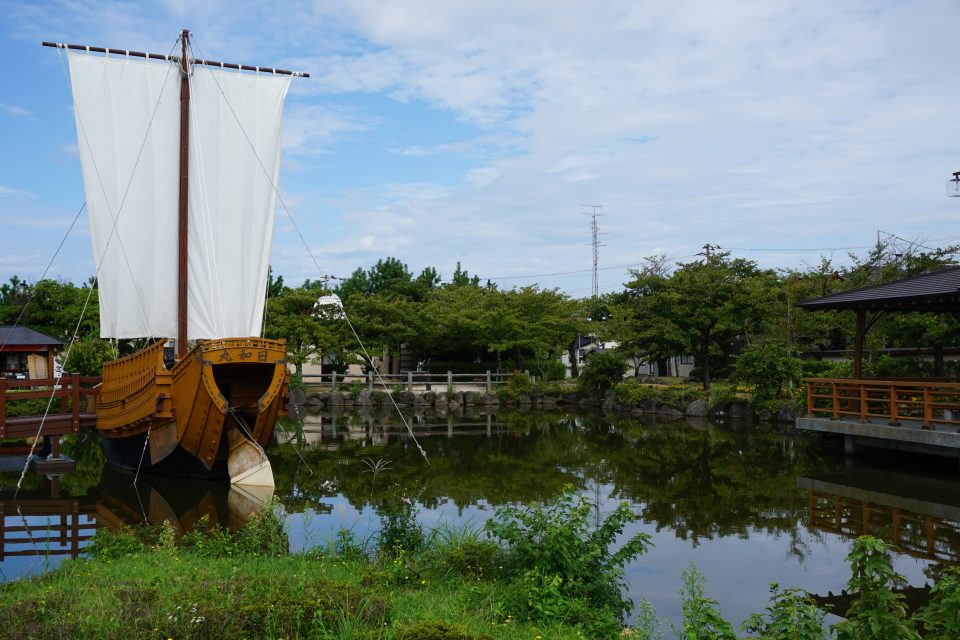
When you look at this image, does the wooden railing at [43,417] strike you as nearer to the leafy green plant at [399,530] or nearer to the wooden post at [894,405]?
the leafy green plant at [399,530]

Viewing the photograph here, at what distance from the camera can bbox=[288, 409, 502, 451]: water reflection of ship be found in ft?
61.4

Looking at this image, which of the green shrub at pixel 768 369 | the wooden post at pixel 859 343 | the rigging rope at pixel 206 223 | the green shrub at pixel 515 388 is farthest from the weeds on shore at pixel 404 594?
the green shrub at pixel 515 388

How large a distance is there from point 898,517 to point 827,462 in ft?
15.4

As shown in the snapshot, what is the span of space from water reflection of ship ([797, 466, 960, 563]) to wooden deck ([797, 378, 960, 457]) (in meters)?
0.65

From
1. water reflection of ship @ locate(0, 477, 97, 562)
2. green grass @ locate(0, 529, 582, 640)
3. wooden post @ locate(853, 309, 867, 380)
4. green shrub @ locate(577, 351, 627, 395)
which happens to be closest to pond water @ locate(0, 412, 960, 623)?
water reflection of ship @ locate(0, 477, 97, 562)

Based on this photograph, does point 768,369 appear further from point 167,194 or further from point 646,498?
point 167,194

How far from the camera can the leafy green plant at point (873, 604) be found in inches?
145

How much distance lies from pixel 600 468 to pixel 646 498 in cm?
273

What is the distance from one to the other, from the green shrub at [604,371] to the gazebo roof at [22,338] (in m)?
18.1

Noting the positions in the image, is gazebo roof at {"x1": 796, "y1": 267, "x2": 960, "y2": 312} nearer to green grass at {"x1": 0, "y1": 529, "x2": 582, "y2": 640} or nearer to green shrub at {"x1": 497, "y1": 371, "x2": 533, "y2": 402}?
green grass at {"x1": 0, "y1": 529, "x2": 582, "y2": 640}

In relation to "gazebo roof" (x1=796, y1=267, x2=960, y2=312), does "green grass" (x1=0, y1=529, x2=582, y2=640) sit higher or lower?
lower

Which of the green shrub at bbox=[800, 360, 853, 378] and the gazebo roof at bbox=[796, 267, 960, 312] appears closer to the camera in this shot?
the gazebo roof at bbox=[796, 267, 960, 312]

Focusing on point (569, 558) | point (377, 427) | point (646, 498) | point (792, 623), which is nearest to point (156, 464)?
point (377, 427)

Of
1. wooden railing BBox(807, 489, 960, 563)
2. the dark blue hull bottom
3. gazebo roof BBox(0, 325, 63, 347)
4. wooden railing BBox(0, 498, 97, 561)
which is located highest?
gazebo roof BBox(0, 325, 63, 347)
